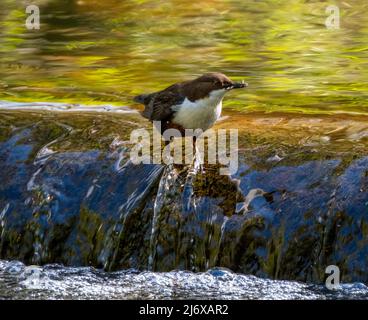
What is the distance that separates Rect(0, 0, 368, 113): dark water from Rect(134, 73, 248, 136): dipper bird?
1.74 m

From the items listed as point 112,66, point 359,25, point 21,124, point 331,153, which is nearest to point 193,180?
point 331,153

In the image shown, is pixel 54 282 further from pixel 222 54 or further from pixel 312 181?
pixel 222 54

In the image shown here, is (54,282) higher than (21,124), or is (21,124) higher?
(21,124)

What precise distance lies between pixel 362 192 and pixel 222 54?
17.8 feet

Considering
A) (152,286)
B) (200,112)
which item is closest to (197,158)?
(200,112)

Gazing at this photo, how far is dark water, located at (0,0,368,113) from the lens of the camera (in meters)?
→ 11.6

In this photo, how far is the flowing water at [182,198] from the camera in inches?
325

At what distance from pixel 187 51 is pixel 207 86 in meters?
4.75

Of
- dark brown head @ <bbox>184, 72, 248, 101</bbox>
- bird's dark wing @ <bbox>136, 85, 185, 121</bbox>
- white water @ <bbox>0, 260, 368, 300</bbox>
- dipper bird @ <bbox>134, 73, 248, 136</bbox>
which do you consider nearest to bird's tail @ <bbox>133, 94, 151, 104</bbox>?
bird's dark wing @ <bbox>136, 85, 185, 121</bbox>

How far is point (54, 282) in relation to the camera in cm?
862

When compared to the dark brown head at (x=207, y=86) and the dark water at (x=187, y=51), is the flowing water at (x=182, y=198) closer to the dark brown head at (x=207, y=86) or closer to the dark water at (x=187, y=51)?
the dark water at (x=187, y=51)

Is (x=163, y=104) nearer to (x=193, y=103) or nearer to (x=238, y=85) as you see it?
(x=193, y=103)

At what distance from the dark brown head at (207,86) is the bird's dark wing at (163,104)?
0.37 ft

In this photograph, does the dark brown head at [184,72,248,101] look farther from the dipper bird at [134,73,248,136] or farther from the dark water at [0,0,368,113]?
the dark water at [0,0,368,113]
